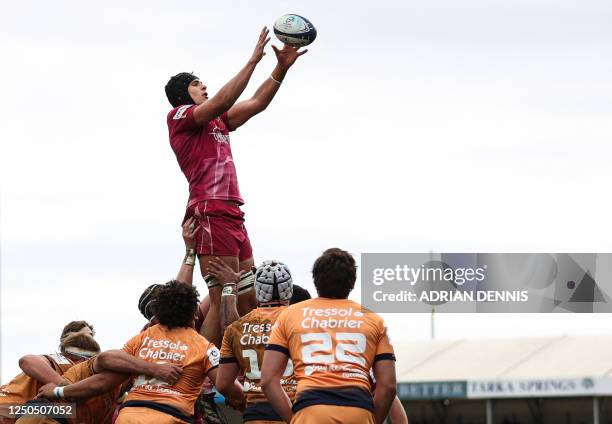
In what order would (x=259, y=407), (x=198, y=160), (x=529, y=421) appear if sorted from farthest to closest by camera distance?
1. (x=529, y=421)
2. (x=198, y=160)
3. (x=259, y=407)

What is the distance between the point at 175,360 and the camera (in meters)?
10.1

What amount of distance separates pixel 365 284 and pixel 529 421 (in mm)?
19419

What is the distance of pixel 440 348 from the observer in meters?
44.1

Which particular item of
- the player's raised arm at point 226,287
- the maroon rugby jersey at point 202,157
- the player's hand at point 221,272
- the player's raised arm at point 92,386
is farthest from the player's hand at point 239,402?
the maroon rugby jersey at point 202,157

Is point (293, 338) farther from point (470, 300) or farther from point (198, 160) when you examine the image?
point (470, 300)

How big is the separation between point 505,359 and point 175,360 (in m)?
31.6

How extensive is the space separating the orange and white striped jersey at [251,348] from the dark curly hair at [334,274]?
118cm

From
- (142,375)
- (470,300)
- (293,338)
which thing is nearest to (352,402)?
(293,338)

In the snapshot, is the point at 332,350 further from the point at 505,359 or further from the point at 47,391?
the point at 505,359

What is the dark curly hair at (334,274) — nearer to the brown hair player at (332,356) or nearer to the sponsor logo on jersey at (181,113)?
the brown hair player at (332,356)

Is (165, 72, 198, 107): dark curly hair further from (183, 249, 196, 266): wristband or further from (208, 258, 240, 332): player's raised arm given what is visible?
(208, 258, 240, 332): player's raised arm

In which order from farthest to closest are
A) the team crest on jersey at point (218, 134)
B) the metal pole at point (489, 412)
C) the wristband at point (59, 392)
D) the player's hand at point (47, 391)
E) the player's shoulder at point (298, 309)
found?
1. the metal pole at point (489, 412)
2. the team crest on jersey at point (218, 134)
3. the player's hand at point (47, 391)
4. the wristband at point (59, 392)
5. the player's shoulder at point (298, 309)

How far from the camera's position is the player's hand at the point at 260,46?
11414mm

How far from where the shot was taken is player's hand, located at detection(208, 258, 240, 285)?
1186 centimetres
